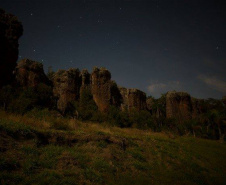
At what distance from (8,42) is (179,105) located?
295 feet

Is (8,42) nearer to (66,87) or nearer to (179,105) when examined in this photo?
(66,87)

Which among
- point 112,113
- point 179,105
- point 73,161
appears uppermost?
point 179,105

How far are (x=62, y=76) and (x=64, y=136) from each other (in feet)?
214

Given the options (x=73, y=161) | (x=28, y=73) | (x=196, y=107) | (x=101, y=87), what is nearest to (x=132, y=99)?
(x=101, y=87)

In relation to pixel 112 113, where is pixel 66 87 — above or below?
above

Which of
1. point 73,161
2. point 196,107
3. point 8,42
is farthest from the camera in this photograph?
point 196,107

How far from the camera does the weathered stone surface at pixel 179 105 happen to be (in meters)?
88.8

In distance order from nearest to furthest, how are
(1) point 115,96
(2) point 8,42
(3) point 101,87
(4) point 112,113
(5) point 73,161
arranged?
(5) point 73,161
(2) point 8,42
(4) point 112,113
(3) point 101,87
(1) point 115,96

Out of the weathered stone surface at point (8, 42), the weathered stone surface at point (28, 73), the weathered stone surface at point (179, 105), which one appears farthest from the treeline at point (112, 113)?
the weathered stone surface at point (28, 73)

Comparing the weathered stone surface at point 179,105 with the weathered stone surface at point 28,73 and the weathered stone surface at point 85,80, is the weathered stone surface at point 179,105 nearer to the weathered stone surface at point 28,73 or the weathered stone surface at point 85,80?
the weathered stone surface at point 85,80

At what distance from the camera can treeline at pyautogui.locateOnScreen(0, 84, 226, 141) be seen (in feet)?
113

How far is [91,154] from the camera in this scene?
9.25m

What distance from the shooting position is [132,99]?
83500mm

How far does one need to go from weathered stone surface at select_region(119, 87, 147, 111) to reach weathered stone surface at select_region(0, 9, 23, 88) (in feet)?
201
